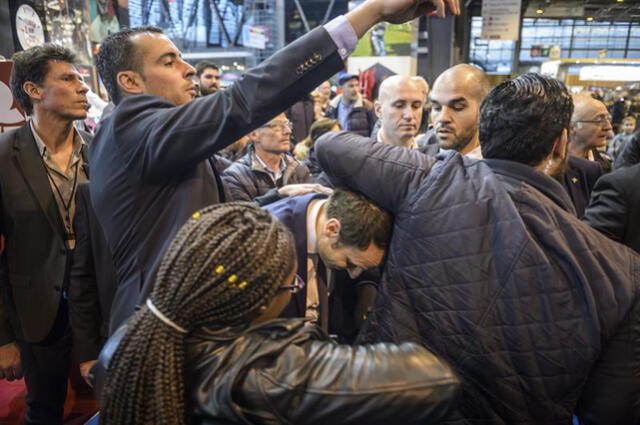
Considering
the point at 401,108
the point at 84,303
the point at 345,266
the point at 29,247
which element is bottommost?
the point at 84,303

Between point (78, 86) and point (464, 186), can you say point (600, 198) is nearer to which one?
point (464, 186)

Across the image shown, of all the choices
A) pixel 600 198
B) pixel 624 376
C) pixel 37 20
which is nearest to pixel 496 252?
pixel 624 376

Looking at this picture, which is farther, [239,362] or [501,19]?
[501,19]

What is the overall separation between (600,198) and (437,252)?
1161 millimetres

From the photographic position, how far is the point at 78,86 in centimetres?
229

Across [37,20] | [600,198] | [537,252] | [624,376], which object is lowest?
[624,376]

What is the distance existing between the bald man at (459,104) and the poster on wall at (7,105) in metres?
2.44

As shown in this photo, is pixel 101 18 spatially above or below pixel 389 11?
above

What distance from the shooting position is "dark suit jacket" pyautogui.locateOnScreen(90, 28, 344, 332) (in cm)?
108

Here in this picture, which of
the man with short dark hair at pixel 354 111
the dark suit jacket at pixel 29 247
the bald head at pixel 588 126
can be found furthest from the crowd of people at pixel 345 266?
the man with short dark hair at pixel 354 111

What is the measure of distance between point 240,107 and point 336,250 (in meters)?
0.61

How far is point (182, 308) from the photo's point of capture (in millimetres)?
769

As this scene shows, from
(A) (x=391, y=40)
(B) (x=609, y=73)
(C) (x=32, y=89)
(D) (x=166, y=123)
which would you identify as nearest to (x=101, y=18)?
(C) (x=32, y=89)

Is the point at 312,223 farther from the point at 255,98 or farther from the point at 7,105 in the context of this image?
the point at 7,105
